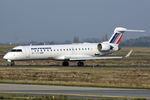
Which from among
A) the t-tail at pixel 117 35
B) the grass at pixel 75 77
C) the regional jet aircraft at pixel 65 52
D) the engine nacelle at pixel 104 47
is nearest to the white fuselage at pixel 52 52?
the regional jet aircraft at pixel 65 52

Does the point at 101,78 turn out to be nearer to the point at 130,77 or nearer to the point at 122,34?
the point at 130,77

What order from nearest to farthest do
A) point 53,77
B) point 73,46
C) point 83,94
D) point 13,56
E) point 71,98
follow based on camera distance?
point 71,98 → point 83,94 → point 53,77 → point 13,56 → point 73,46

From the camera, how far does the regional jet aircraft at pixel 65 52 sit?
177ft

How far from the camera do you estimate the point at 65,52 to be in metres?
56.2

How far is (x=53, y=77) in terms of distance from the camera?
130 feet

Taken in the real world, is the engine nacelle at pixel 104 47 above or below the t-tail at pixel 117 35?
below

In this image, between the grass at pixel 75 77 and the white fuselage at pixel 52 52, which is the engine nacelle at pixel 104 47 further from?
the grass at pixel 75 77

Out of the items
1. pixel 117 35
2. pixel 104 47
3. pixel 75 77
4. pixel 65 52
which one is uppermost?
pixel 117 35

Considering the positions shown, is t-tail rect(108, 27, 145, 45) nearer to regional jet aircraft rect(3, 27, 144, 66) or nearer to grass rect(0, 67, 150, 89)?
regional jet aircraft rect(3, 27, 144, 66)

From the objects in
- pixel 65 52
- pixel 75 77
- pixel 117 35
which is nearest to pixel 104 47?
pixel 117 35

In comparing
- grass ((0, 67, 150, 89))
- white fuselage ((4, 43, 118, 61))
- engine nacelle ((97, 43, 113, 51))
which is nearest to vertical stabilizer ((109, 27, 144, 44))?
engine nacelle ((97, 43, 113, 51))

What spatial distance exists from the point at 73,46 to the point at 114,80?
68.3ft

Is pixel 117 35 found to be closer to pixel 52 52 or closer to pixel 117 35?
pixel 117 35

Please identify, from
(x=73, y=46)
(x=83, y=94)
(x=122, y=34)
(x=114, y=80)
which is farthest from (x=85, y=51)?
(x=83, y=94)
